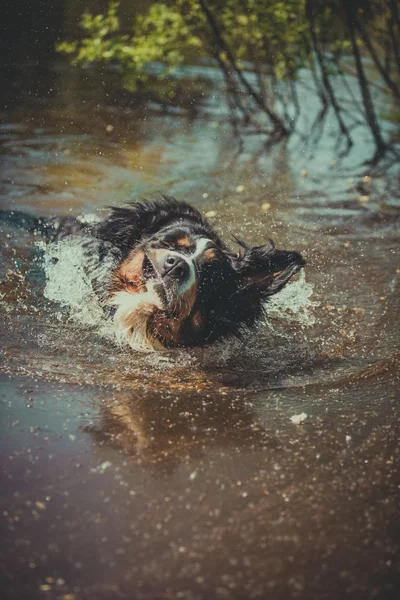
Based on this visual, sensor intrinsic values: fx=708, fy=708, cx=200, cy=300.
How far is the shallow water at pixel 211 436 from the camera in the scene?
2.56 metres

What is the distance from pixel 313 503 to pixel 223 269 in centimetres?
194

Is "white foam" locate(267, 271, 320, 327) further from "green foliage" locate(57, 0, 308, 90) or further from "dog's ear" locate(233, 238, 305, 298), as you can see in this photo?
"green foliage" locate(57, 0, 308, 90)

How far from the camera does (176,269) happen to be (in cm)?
424

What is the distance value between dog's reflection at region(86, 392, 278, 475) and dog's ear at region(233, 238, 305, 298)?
1.00 metres

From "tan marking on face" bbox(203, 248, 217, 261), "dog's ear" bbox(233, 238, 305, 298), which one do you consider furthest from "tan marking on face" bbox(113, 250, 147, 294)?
"dog's ear" bbox(233, 238, 305, 298)

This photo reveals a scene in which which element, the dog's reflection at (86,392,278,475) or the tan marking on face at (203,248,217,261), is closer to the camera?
the dog's reflection at (86,392,278,475)

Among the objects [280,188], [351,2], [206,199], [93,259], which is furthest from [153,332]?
[351,2]

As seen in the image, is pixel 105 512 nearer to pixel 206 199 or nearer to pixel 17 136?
pixel 206 199

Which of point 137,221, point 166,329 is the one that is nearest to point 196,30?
point 137,221

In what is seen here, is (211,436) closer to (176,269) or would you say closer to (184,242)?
(176,269)

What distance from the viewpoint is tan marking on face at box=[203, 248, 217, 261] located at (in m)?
4.47

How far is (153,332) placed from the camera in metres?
4.53

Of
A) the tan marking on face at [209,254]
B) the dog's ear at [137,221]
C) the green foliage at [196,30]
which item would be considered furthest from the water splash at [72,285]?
the green foliage at [196,30]

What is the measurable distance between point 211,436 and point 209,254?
1404mm
